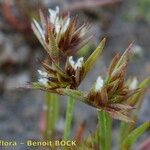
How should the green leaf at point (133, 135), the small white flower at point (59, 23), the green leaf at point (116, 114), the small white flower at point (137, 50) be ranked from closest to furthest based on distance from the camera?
1. the green leaf at point (116, 114)
2. the small white flower at point (59, 23)
3. the green leaf at point (133, 135)
4. the small white flower at point (137, 50)

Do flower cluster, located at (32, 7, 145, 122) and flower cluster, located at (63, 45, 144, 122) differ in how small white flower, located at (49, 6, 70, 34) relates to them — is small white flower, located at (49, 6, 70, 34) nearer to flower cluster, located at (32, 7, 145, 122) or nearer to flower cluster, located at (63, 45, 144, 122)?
flower cluster, located at (32, 7, 145, 122)

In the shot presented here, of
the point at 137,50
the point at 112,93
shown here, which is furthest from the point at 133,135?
the point at 137,50

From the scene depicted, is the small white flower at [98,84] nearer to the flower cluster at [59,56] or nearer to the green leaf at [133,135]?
the flower cluster at [59,56]

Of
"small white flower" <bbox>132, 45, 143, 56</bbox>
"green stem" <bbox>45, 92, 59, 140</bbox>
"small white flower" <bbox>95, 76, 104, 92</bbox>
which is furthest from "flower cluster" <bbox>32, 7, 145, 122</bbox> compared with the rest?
"small white flower" <bbox>132, 45, 143, 56</bbox>

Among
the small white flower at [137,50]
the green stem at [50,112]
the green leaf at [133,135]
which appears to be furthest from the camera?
the small white flower at [137,50]

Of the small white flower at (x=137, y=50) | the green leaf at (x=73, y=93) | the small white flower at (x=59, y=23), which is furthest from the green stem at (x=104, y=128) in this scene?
the small white flower at (x=137, y=50)

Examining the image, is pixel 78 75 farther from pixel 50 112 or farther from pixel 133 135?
pixel 50 112
